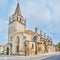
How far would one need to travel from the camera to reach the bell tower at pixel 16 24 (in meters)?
63.4

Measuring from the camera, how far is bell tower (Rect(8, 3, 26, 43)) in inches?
2496

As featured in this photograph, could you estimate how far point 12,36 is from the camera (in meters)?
61.4

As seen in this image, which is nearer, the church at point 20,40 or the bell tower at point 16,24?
the church at point 20,40

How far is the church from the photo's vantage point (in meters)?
56.1

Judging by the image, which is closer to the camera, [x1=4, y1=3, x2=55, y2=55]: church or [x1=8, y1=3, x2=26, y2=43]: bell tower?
[x1=4, y1=3, x2=55, y2=55]: church

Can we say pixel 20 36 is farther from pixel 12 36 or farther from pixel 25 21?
pixel 25 21

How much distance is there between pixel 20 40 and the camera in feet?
190

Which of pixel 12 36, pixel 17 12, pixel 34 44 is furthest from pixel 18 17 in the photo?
pixel 34 44

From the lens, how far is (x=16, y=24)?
207 ft

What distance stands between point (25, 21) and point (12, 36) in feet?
28.6

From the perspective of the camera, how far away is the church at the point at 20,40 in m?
56.1

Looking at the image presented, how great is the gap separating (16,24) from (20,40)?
7.64 metres

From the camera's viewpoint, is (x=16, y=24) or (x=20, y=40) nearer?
(x=20, y=40)

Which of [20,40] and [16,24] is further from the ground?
[16,24]
